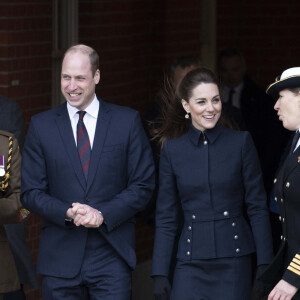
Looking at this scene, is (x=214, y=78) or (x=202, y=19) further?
(x=202, y=19)

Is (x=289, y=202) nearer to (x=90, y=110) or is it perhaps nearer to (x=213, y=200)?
(x=213, y=200)

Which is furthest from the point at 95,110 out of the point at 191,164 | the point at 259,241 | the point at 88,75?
the point at 259,241

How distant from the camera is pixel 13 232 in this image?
6.62 m

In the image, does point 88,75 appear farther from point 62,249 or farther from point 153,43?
point 153,43

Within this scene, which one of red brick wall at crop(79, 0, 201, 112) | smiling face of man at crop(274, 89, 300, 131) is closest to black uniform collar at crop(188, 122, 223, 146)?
smiling face of man at crop(274, 89, 300, 131)

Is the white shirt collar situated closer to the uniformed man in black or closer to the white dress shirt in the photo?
the white dress shirt

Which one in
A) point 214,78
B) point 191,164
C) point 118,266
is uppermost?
point 214,78

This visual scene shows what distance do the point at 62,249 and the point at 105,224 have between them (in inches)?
12.5

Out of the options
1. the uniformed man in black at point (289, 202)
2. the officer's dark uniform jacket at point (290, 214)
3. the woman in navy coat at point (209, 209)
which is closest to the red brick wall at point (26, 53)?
the woman in navy coat at point (209, 209)

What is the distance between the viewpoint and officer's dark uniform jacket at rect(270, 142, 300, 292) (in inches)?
234

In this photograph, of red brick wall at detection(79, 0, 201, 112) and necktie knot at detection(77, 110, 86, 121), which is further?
red brick wall at detection(79, 0, 201, 112)

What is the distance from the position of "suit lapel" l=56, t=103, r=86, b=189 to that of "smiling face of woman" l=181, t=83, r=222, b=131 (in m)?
0.72

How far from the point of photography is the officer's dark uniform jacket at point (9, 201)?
6.63m

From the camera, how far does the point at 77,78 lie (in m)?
6.57
